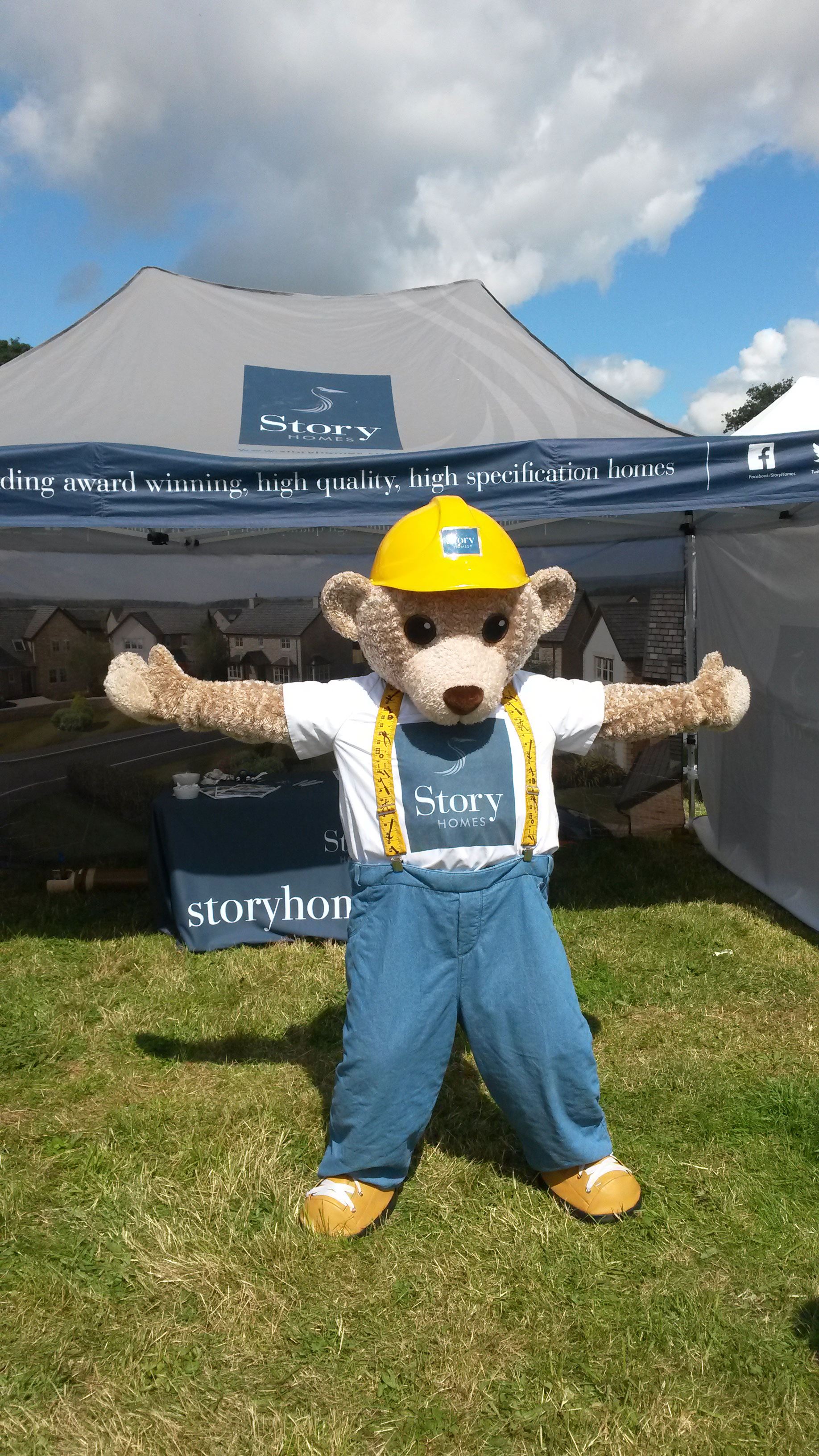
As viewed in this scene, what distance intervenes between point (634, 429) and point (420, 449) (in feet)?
3.67

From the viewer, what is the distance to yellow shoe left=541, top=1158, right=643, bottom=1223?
240cm

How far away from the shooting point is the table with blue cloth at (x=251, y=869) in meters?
4.43

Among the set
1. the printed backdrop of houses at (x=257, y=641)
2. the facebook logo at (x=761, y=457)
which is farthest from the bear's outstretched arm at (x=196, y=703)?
the printed backdrop of houses at (x=257, y=641)

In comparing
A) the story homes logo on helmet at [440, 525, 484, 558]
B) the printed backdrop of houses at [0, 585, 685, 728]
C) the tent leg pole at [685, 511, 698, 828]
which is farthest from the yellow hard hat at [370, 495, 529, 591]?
the tent leg pole at [685, 511, 698, 828]

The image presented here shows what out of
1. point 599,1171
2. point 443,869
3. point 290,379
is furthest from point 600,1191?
point 290,379

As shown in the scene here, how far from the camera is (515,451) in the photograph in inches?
148

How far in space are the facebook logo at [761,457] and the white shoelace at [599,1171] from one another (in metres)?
2.68

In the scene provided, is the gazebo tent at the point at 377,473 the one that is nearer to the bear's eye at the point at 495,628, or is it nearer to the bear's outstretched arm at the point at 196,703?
the bear's outstretched arm at the point at 196,703

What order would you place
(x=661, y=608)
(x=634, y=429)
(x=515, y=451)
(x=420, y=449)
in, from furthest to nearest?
(x=661, y=608) < (x=634, y=429) < (x=420, y=449) < (x=515, y=451)

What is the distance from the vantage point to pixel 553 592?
2594 mm

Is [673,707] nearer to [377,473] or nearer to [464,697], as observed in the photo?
[464,697]

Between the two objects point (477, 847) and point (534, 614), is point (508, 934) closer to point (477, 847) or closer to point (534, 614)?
point (477, 847)

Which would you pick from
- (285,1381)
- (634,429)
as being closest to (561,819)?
(634,429)

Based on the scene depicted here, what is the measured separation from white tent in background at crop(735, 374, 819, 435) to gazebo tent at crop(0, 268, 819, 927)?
2.66 ft
